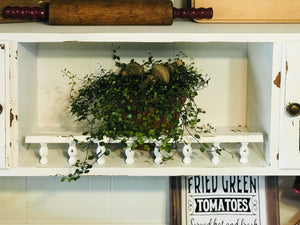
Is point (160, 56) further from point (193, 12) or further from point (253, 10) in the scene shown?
point (253, 10)

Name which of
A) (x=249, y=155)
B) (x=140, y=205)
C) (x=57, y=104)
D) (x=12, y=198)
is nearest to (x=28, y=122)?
(x=57, y=104)

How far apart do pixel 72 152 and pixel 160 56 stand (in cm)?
42

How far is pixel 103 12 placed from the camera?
4.09 ft

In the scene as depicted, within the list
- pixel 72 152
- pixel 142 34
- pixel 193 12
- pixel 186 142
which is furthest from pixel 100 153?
pixel 193 12

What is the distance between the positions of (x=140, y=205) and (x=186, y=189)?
167 millimetres

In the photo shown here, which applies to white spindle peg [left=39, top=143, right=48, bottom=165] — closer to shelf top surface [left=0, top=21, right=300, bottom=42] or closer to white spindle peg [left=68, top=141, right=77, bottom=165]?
white spindle peg [left=68, top=141, right=77, bottom=165]

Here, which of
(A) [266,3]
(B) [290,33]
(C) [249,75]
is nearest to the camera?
(B) [290,33]

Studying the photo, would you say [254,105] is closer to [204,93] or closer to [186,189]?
[204,93]

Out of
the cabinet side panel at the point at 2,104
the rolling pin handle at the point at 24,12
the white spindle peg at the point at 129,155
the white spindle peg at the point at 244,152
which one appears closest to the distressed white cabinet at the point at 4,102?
the cabinet side panel at the point at 2,104

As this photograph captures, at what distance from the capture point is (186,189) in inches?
59.0

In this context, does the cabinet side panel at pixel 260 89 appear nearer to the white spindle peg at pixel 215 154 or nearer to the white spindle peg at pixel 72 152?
the white spindle peg at pixel 215 154

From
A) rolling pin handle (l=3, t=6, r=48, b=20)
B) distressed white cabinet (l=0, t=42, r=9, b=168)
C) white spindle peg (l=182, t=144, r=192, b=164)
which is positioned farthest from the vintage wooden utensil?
white spindle peg (l=182, t=144, r=192, b=164)

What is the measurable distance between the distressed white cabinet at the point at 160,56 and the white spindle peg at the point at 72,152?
2 centimetres

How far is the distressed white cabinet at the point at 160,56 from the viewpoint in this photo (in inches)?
46.3
